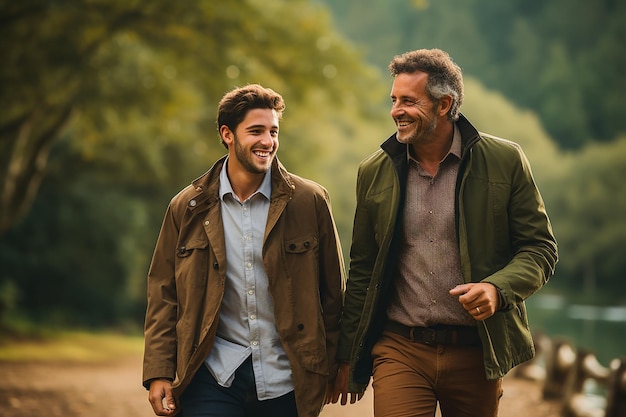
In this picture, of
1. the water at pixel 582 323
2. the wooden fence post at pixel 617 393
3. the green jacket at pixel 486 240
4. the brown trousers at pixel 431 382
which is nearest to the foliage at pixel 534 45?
the water at pixel 582 323

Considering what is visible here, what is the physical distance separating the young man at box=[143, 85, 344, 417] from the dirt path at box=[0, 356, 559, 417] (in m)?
7.40

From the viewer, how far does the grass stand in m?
20.8

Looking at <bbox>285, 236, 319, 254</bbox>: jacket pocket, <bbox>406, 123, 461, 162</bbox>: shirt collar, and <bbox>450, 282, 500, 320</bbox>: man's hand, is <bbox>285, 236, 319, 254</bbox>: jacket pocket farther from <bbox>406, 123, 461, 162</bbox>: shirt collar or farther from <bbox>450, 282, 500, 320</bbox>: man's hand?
<bbox>450, 282, 500, 320</bbox>: man's hand

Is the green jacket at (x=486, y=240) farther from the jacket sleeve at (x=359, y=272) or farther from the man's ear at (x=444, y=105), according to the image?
the man's ear at (x=444, y=105)

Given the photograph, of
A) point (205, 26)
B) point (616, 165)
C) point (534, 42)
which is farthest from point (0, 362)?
point (534, 42)

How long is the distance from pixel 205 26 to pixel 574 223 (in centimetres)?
4556

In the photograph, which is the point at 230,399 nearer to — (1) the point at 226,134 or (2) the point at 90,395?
(1) the point at 226,134

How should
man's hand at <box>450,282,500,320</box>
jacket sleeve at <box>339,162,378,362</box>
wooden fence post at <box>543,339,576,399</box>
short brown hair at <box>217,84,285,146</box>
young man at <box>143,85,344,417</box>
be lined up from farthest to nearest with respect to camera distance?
wooden fence post at <box>543,339,576,399</box> < jacket sleeve at <box>339,162,378,362</box> < short brown hair at <box>217,84,285,146</box> < young man at <box>143,85,344,417</box> < man's hand at <box>450,282,500,320</box>

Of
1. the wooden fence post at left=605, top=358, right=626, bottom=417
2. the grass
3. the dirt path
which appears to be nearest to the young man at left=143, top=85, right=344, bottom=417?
the wooden fence post at left=605, top=358, right=626, bottom=417

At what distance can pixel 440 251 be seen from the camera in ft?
16.1

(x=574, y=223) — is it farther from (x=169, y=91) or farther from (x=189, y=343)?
(x=189, y=343)

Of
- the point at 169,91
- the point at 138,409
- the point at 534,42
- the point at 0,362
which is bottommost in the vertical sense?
the point at 138,409

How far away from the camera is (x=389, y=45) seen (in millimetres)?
92875

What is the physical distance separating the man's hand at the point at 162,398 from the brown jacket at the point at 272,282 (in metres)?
0.05
